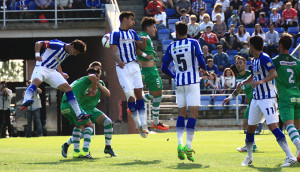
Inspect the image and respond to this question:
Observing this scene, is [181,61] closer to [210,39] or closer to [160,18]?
[210,39]

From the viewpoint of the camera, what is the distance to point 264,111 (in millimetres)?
10203

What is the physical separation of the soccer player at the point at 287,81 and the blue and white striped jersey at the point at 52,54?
4.06 meters

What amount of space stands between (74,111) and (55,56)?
3.62ft

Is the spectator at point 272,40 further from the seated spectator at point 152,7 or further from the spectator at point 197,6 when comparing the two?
the seated spectator at point 152,7

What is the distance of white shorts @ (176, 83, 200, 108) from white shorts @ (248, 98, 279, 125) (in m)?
1.23

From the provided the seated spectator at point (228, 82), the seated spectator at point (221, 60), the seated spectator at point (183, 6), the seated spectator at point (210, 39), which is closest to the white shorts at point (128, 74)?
the seated spectator at point (228, 82)

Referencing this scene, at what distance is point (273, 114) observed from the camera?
A: 401 inches

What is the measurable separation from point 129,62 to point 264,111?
373cm

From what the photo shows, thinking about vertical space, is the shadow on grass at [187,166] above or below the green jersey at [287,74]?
below

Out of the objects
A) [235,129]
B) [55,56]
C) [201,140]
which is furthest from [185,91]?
[235,129]

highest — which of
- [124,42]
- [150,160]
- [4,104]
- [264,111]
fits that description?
[124,42]

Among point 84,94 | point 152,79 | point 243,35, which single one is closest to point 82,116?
point 84,94

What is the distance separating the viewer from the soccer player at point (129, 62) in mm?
12914

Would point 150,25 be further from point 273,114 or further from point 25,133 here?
point 25,133
